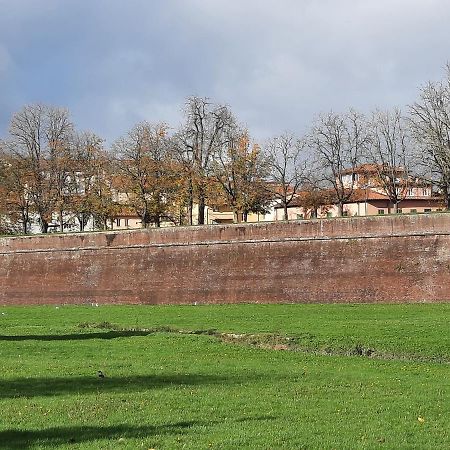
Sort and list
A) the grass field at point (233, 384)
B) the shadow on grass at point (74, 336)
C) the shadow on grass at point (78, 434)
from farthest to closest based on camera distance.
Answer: the shadow on grass at point (74, 336), the grass field at point (233, 384), the shadow on grass at point (78, 434)

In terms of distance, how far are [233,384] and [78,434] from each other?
148 inches

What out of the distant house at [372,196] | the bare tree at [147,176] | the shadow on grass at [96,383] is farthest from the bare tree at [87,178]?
the shadow on grass at [96,383]

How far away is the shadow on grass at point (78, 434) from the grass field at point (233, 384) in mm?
11

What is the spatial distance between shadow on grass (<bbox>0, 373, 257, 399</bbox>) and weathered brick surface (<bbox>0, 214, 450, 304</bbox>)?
1718 cm

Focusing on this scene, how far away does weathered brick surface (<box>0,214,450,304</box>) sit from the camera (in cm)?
2683

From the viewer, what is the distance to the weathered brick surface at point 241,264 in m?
26.8

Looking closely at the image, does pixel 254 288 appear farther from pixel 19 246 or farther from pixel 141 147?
pixel 141 147

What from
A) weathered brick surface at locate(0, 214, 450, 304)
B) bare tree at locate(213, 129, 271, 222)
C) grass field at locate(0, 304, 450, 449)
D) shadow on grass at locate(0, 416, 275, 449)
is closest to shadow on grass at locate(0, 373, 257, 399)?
grass field at locate(0, 304, 450, 449)

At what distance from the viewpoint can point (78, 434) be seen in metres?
6.89

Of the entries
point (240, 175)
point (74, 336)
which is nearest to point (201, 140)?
point (240, 175)

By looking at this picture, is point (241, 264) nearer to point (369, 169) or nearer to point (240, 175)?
point (240, 175)

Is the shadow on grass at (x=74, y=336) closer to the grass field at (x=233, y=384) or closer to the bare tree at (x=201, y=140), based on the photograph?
the grass field at (x=233, y=384)

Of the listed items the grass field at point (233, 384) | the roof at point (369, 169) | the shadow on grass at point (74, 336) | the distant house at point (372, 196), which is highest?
the roof at point (369, 169)

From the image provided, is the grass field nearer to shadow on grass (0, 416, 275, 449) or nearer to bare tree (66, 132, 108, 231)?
shadow on grass (0, 416, 275, 449)
